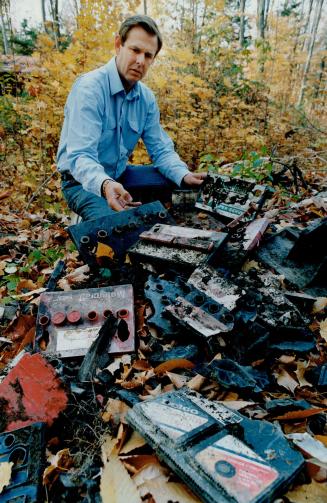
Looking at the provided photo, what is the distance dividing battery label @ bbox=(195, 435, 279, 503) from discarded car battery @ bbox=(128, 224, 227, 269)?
133 centimetres

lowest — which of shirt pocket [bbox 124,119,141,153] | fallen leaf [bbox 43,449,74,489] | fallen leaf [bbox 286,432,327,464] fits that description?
fallen leaf [bbox 43,449,74,489]

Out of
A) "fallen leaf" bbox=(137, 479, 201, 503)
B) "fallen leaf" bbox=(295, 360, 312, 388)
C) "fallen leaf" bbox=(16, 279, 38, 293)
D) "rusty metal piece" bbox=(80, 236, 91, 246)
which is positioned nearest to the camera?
"fallen leaf" bbox=(137, 479, 201, 503)

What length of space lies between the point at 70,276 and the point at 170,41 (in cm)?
903

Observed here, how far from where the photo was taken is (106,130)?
11.9ft

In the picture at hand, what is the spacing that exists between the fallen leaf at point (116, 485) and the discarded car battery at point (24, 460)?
0.78ft

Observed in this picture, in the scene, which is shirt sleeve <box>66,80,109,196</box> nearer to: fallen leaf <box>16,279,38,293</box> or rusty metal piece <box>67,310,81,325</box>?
fallen leaf <box>16,279,38,293</box>

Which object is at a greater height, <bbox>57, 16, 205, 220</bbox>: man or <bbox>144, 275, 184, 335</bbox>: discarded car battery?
<bbox>57, 16, 205, 220</bbox>: man

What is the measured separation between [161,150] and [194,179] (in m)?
0.75

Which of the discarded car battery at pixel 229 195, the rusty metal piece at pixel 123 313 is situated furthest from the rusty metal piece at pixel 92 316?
the discarded car battery at pixel 229 195

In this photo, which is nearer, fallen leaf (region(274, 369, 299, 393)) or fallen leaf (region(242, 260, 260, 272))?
fallen leaf (region(274, 369, 299, 393))

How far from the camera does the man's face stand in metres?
3.18

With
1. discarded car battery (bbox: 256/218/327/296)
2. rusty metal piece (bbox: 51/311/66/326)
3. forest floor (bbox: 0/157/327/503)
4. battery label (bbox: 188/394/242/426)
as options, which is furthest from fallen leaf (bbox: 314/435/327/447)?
rusty metal piece (bbox: 51/311/66/326)

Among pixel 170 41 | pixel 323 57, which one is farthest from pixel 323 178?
pixel 323 57

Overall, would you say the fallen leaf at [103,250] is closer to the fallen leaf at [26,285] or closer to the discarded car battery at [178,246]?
the discarded car battery at [178,246]
